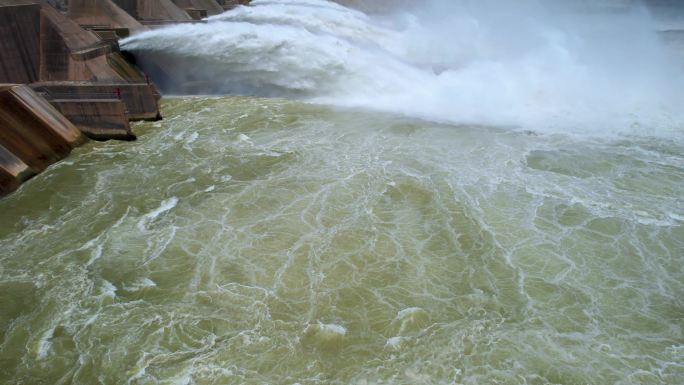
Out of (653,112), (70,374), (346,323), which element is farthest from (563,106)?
(70,374)

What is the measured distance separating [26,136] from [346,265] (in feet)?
31.1

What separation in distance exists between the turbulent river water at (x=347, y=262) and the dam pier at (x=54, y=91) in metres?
0.67

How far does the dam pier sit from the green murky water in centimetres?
73

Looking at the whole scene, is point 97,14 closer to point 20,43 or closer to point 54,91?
point 20,43

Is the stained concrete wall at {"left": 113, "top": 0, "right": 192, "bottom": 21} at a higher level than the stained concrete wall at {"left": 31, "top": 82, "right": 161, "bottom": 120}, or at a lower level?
higher

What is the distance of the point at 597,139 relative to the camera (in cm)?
1485

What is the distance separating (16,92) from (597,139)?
55.4 ft

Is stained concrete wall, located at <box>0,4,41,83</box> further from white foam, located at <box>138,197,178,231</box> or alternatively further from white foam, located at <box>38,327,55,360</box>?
white foam, located at <box>38,327,55,360</box>

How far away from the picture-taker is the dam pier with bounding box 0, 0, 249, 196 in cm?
1193

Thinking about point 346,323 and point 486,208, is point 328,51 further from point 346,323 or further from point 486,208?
point 346,323

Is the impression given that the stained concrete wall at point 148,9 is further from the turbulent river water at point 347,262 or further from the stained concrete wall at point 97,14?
the turbulent river water at point 347,262

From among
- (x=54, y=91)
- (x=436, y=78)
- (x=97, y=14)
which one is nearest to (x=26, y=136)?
(x=54, y=91)

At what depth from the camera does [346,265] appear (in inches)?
337

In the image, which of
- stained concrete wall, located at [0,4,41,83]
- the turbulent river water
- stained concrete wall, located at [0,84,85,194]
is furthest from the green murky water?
stained concrete wall, located at [0,4,41,83]
